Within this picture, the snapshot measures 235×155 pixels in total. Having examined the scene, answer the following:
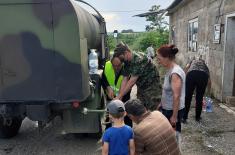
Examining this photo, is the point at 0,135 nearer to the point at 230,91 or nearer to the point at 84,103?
the point at 84,103

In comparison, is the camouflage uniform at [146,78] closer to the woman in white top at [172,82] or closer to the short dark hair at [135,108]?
the woman in white top at [172,82]

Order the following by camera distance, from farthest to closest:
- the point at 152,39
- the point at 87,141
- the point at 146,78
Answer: the point at 152,39
the point at 87,141
the point at 146,78

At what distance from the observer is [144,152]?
2979mm

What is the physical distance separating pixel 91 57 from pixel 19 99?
133 cm

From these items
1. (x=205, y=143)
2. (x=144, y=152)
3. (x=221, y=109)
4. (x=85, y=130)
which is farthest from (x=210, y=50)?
(x=144, y=152)

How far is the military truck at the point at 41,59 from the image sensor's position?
4430 mm

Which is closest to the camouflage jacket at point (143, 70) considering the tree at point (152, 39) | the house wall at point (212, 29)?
the house wall at point (212, 29)

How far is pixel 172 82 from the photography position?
395 cm

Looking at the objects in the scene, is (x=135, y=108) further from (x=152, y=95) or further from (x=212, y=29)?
(x=212, y=29)

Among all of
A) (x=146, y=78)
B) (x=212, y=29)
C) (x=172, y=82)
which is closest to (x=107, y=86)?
(x=146, y=78)

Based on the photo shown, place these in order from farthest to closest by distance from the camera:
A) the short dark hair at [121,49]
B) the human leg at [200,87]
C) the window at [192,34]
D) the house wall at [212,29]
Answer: the window at [192,34] < the house wall at [212,29] < the human leg at [200,87] < the short dark hair at [121,49]

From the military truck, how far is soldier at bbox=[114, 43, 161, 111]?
55 centimetres

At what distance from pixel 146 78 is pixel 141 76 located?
0.24 ft

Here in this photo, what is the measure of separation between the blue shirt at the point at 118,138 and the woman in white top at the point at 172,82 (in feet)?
3.48
